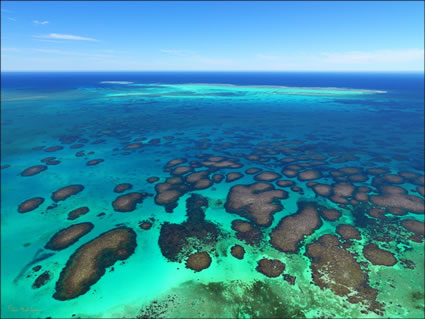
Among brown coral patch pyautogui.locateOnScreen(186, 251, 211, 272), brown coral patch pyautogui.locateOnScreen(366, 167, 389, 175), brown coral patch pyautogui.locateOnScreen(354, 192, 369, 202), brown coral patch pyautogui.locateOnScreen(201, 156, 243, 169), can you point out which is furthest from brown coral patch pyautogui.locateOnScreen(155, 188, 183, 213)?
brown coral patch pyautogui.locateOnScreen(366, 167, 389, 175)

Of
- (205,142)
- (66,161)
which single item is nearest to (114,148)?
(66,161)

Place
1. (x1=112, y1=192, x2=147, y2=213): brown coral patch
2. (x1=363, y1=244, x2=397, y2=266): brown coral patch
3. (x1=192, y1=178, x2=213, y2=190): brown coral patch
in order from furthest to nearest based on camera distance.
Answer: (x1=192, y1=178, x2=213, y2=190): brown coral patch < (x1=112, y1=192, x2=147, y2=213): brown coral patch < (x1=363, y1=244, x2=397, y2=266): brown coral patch

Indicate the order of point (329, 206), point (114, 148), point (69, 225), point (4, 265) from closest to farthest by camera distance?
point (4, 265) → point (69, 225) → point (329, 206) → point (114, 148)

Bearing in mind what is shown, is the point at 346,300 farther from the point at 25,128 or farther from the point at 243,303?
the point at 25,128

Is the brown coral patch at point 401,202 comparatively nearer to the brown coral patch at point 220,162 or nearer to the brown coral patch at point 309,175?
the brown coral patch at point 309,175

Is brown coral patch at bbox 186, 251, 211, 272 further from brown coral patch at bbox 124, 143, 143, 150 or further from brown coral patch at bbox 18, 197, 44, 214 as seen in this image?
brown coral patch at bbox 124, 143, 143, 150

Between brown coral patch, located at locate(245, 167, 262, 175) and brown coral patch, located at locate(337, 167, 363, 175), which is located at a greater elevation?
brown coral patch, located at locate(337, 167, 363, 175)
